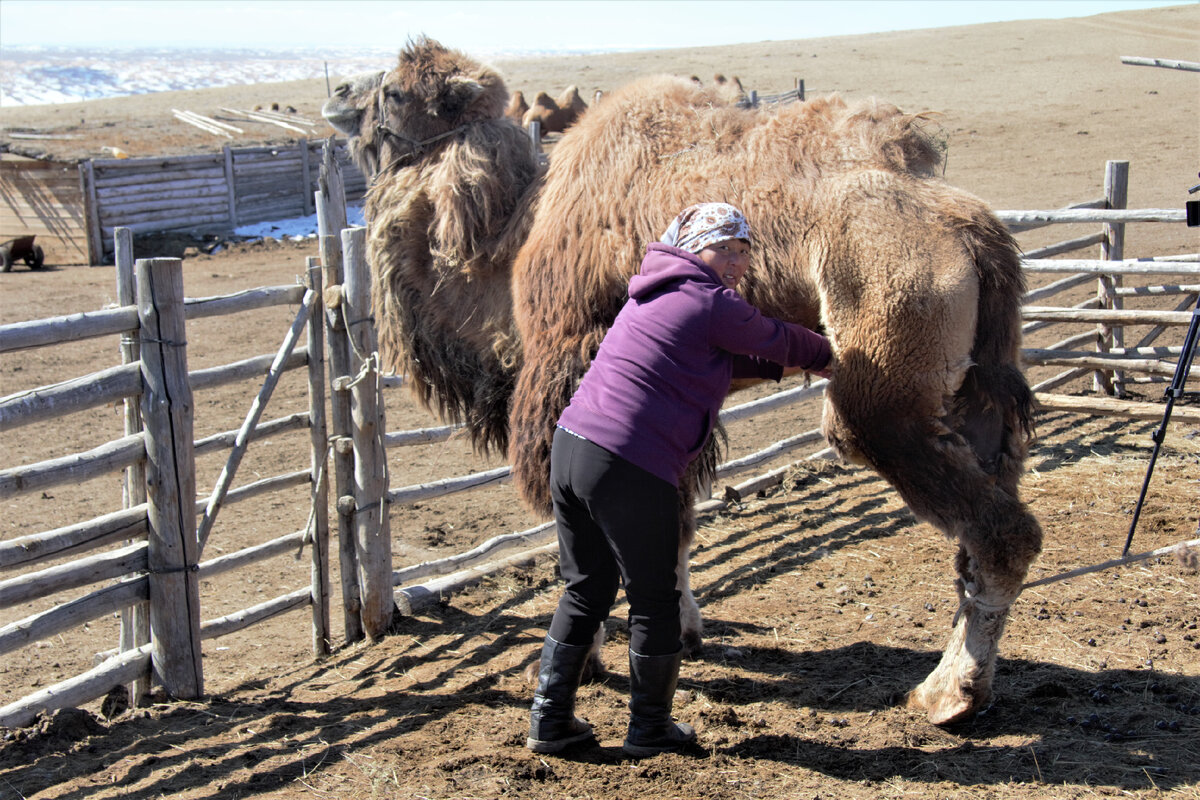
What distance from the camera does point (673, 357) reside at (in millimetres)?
3191

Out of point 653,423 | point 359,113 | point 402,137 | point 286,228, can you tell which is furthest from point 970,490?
point 286,228

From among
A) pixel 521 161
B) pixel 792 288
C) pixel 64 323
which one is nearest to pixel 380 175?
pixel 521 161

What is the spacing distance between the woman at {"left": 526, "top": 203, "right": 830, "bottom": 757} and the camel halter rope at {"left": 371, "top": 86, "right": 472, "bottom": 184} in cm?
171

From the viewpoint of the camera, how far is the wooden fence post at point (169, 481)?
409cm

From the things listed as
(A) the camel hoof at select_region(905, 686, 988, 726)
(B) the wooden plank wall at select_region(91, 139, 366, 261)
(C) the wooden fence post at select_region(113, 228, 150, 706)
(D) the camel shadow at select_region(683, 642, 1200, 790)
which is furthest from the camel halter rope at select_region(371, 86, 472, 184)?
(B) the wooden plank wall at select_region(91, 139, 366, 261)

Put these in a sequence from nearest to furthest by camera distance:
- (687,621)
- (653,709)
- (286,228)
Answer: (653,709), (687,621), (286,228)

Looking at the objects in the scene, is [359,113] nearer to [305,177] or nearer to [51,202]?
[51,202]

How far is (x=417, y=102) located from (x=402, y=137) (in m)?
0.18

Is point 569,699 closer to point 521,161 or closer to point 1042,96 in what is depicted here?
point 521,161

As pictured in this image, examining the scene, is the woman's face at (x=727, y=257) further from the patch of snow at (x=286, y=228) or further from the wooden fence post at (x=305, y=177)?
the wooden fence post at (x=305, y=177)

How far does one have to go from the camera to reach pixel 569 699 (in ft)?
11.5

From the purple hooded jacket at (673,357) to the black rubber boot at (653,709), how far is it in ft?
2.03

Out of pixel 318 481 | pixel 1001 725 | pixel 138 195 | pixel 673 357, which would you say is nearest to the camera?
pixel 673 357

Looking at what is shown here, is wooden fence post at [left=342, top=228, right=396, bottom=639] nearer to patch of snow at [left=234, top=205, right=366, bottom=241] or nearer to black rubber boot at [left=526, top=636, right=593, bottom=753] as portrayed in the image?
Result: black rubber boot at [left=526, top=636, right=593, bottom=753]
